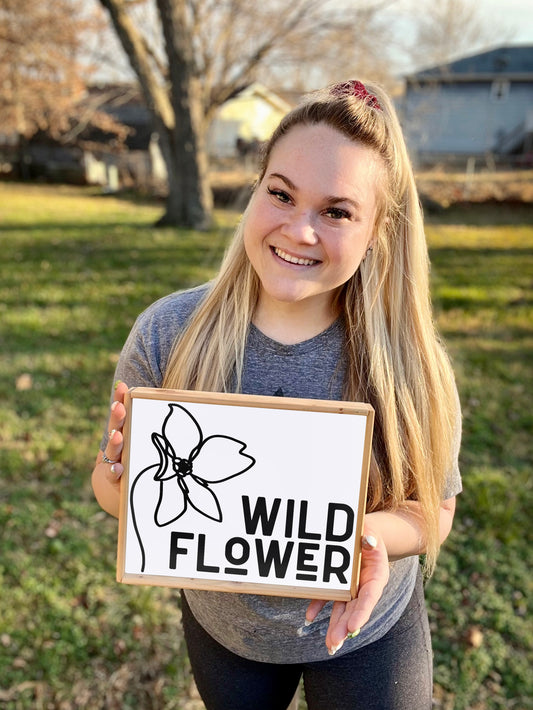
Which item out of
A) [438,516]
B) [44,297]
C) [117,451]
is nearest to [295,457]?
[117,451]

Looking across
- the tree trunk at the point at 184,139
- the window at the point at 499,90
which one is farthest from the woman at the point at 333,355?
the window at the point at 499,90

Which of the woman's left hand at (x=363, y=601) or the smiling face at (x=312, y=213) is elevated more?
the smiling face at (x=312, y=213)

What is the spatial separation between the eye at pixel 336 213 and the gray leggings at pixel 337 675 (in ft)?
3.23

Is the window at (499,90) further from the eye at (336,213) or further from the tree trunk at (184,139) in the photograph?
the eye at (336,213)

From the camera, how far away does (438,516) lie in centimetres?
140

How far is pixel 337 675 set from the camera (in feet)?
4.53

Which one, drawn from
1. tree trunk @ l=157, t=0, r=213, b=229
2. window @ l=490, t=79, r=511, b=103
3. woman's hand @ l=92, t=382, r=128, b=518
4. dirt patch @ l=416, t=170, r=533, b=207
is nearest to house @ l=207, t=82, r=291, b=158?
dirt patch @ l=416, t=170, r=533, b=207

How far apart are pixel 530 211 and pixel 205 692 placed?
48.3ft

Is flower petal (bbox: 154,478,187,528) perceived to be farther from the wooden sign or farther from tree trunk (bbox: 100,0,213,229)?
tree trunk (bbox: 100,0,213,229)

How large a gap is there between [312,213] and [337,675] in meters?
1.07

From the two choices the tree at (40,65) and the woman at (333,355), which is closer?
the woman at (333,355)

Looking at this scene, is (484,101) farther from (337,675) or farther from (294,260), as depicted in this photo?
(337,675)

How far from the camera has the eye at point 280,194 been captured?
1.26m

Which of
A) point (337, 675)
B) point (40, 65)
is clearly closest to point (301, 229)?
point (337, 675)
